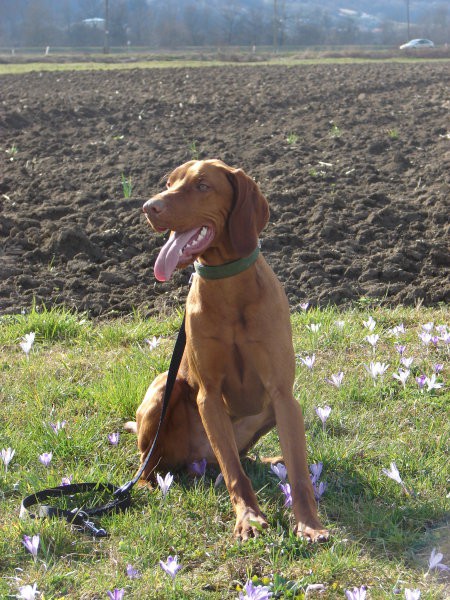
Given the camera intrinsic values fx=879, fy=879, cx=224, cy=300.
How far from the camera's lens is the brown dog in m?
3.42

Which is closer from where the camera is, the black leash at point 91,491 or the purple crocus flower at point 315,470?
the black leash at point 91,491

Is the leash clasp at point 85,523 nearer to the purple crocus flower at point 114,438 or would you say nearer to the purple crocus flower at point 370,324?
the purple crocus flower at point 114,438

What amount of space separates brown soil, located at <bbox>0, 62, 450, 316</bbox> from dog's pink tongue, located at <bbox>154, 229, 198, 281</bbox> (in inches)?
119

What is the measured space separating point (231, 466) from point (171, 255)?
0.88 meters

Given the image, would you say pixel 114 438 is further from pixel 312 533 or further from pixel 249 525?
pixel 312 533

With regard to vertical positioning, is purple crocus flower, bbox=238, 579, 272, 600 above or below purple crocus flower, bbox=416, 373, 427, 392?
above

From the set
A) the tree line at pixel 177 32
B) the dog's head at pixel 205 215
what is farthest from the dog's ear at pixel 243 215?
the tree line at pixel 177 32

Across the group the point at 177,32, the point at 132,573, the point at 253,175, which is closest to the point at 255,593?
the point at 132,573

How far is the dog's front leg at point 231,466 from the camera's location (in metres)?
3.36

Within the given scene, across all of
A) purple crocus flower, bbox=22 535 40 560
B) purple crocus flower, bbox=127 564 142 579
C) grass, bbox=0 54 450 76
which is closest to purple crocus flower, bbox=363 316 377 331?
purple crocus flower, bbox=127 564 142 579

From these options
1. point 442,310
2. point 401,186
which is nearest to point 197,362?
point 442,310

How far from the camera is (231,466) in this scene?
3.53 m

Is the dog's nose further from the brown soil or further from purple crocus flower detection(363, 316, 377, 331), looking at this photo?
the brown soil

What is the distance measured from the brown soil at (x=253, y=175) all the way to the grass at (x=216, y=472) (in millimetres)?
1000
